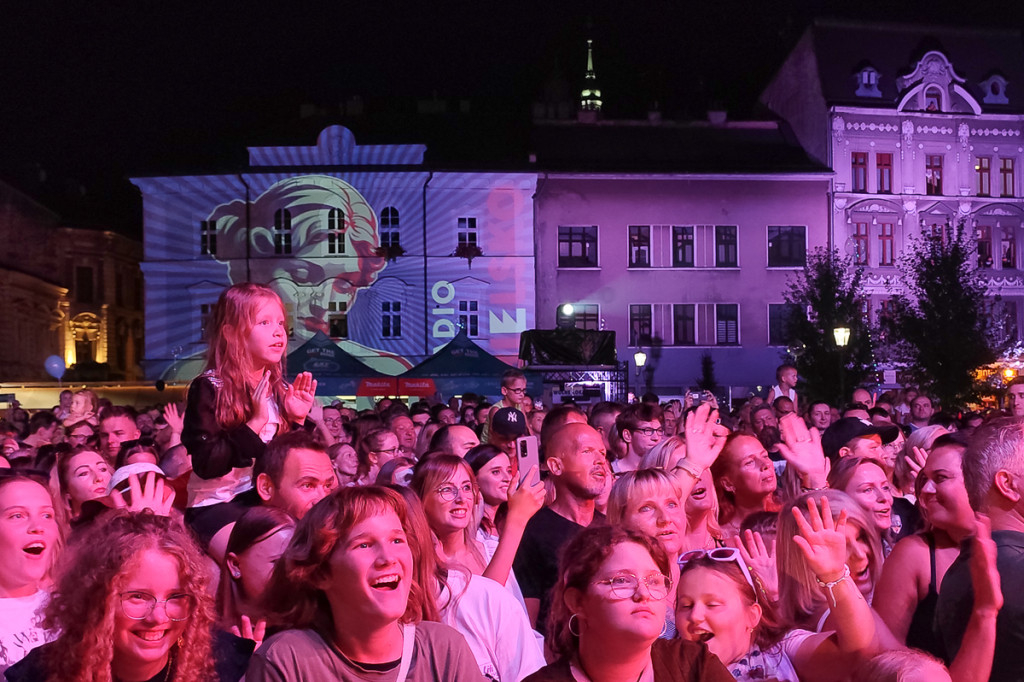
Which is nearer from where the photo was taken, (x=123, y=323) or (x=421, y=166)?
(x=421, y=166)

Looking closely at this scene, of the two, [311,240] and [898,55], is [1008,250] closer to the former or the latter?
[898,55]

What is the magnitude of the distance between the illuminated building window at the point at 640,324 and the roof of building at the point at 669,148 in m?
5.10

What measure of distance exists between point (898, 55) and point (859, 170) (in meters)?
5.20

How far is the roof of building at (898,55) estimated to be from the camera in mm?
40844

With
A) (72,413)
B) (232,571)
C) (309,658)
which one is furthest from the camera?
(72,413)

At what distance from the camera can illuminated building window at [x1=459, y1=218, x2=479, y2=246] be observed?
3872 centimetres

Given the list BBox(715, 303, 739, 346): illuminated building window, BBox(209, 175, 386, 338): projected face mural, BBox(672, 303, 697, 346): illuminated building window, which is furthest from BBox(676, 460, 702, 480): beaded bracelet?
BBox(715, 303, 739, 346): illuminated building window

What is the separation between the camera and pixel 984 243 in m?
42.0

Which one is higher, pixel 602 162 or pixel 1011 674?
pixel 602 162

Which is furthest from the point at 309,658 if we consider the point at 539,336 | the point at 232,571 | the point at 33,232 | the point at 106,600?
the point at 33,232

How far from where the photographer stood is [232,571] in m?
4.12

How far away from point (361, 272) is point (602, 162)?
32.7 feet

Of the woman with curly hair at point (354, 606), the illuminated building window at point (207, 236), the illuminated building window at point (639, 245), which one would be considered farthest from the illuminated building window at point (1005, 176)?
the woman with curly hair at point (354, 606)

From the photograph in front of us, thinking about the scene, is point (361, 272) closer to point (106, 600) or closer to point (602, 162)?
point (602, 162)
